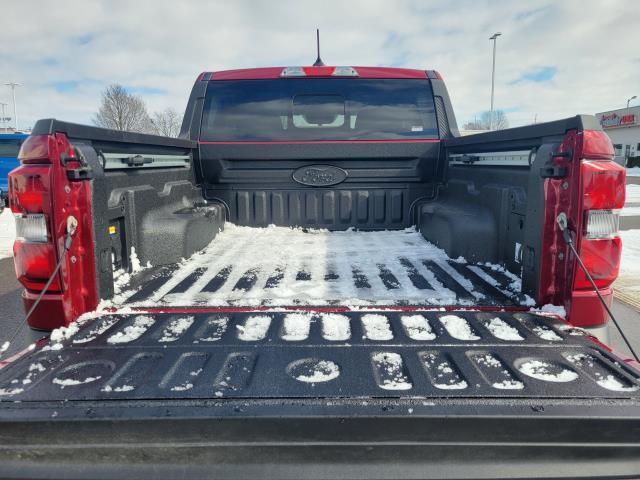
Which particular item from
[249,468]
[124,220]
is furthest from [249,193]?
[249,468]

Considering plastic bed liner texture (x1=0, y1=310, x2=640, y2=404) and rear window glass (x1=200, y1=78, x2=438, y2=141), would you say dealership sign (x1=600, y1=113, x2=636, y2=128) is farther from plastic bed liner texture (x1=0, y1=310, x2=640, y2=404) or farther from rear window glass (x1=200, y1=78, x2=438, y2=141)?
plastic bed liner texture (x1=0, y1=310, x2=640, y2=404)

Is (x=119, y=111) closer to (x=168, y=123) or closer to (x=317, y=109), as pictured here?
(x=168, y=123)

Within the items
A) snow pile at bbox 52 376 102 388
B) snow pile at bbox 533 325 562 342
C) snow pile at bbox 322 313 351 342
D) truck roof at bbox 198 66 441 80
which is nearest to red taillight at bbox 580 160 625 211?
snow pile at bbox 533 325 562 342

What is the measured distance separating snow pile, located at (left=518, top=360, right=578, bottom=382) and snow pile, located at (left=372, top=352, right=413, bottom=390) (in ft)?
1.32

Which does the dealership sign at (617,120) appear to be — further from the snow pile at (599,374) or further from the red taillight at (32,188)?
the red taillight at (32,188)

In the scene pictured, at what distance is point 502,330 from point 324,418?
35.9 inches

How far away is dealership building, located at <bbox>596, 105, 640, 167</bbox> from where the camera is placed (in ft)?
150

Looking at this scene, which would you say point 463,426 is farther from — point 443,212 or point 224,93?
point 224,93

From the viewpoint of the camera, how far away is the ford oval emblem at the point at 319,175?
3.79 m

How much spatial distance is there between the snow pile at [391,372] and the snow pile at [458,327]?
0.31 metres

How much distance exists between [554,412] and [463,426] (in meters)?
0.26

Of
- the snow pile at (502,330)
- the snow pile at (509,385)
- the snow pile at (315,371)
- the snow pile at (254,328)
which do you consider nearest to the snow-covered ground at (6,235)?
the snow pile at (254,328)

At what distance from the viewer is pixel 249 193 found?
3861mm

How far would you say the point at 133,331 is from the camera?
184 centimetres
